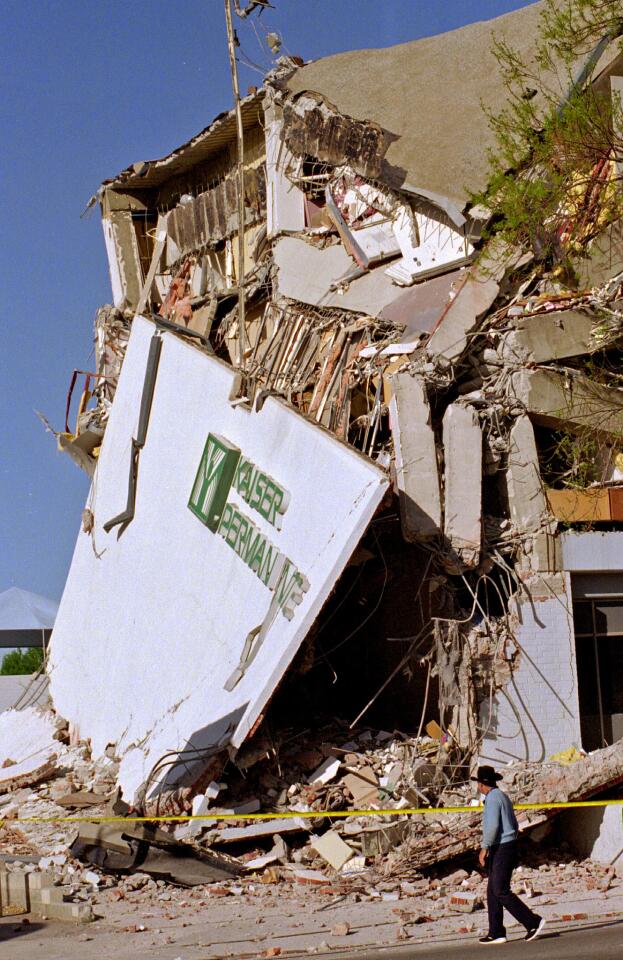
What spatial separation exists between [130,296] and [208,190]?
2910 millimetres

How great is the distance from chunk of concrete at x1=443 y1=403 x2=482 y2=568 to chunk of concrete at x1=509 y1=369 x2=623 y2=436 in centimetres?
91

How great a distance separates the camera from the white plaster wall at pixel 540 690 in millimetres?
13430

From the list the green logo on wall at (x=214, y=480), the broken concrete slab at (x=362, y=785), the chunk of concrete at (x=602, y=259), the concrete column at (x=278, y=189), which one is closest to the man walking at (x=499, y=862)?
the broken concrete slab at (x=362, y=785)

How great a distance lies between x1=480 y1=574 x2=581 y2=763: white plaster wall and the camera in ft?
44.1

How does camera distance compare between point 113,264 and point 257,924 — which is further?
point 113,264

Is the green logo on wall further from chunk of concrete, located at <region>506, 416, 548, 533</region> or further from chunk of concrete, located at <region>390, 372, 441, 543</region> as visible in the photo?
chunk of concrete, located at <region>506, 416, 548, 533</region>

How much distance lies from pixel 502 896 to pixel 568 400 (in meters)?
8.26

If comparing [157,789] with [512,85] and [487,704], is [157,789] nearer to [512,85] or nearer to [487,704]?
[487,704]

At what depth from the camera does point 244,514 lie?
13.5 meters

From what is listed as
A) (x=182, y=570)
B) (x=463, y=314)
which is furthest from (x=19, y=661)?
(x=463, y=314)

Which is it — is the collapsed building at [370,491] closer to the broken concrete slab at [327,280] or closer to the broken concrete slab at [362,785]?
the broken concrete slab at [327,280]

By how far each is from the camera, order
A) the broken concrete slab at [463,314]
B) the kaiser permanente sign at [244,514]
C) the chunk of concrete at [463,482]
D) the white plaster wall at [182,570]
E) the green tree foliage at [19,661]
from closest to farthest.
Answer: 1. the white plaster wall at [182,570]
2. the kaiser permanente sign at [244,514]
3. the chunk of concrete at [463,482]
4. the broken concrete slab at [463,314]
5. the green tree foliage at [19,661]

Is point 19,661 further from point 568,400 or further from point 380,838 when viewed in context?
point 380,838

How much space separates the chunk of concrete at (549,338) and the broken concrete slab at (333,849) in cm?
672
